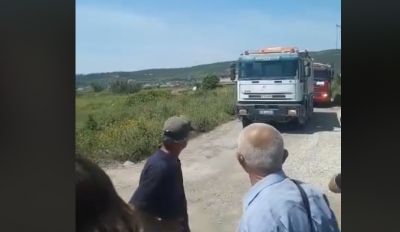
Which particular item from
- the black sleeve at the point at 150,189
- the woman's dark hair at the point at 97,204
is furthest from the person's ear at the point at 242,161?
the woman's dark hair at the point at 97,204

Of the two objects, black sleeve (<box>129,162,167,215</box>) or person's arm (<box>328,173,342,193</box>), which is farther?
black sleeve (<box>129,162,167,215</box>)

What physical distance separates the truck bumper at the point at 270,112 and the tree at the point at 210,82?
0.63ft

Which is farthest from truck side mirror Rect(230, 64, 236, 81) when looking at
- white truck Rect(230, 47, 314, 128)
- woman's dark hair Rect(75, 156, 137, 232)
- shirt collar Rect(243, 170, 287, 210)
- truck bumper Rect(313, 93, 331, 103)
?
woman's dark hair Rect(75, 156, 137, 232)

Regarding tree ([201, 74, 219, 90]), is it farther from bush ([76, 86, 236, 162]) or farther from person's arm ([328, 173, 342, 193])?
person's arm ([328, 173, 342, 193])

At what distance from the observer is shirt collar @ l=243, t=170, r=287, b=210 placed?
2.95 metres

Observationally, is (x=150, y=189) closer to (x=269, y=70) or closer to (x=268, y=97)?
(x=268, y=97)

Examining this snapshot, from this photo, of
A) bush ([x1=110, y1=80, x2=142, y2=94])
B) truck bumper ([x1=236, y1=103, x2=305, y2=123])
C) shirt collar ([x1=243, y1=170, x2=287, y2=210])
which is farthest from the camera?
bush ([x1=110, y1=80, x2=142, y2=94])

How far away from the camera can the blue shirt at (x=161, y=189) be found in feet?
10.1

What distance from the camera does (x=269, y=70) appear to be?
10.0 feet

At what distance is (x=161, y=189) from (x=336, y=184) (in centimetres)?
98

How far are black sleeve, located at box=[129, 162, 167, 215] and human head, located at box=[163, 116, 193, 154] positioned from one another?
0.12m

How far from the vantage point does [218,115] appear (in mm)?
3105

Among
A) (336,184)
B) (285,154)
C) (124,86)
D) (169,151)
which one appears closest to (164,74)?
(124,86)

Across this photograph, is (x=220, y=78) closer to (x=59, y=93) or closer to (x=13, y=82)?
(x=59, y=93)
